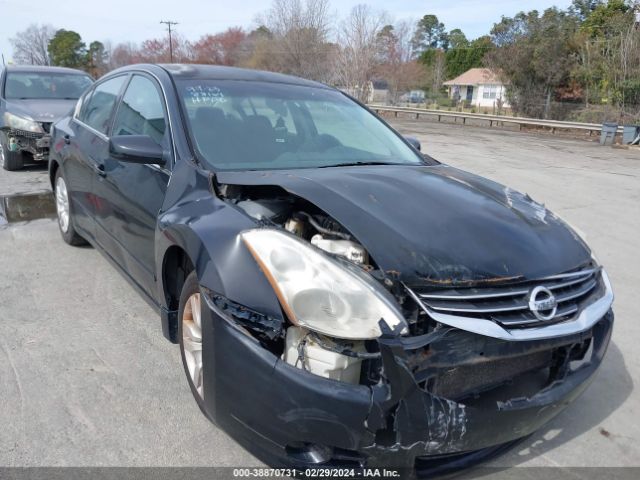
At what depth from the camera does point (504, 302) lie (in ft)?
6.61

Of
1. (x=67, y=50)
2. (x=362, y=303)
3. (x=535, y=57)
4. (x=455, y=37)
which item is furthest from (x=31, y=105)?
(x=455, y=37)

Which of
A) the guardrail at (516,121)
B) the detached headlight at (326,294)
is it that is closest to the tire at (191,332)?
the detached headlight at (326,294)

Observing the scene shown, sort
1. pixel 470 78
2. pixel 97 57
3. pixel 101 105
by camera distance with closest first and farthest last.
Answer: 1. pixel 101 105
2. pixel 470 78
3. pixel 97 57

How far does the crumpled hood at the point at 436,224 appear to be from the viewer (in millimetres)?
2027

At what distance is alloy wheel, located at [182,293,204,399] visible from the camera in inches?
94.6

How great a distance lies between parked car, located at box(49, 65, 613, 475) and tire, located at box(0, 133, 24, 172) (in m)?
6.94

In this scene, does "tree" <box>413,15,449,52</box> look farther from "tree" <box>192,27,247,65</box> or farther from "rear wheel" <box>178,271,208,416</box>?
"rear wheel" <box>178,271,208,416</box>

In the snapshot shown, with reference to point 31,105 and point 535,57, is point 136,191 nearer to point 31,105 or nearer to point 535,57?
point 31,105

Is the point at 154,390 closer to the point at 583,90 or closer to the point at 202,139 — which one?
the point at 202,139

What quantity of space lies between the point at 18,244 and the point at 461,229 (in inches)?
178

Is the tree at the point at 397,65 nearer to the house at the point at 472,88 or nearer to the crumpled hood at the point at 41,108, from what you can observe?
the house at the point at 472,88

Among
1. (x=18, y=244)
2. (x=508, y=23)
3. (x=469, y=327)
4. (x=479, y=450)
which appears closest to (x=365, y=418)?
(x=469, y=327)

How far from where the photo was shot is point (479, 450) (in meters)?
2.10

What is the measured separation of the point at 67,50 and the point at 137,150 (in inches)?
3220
